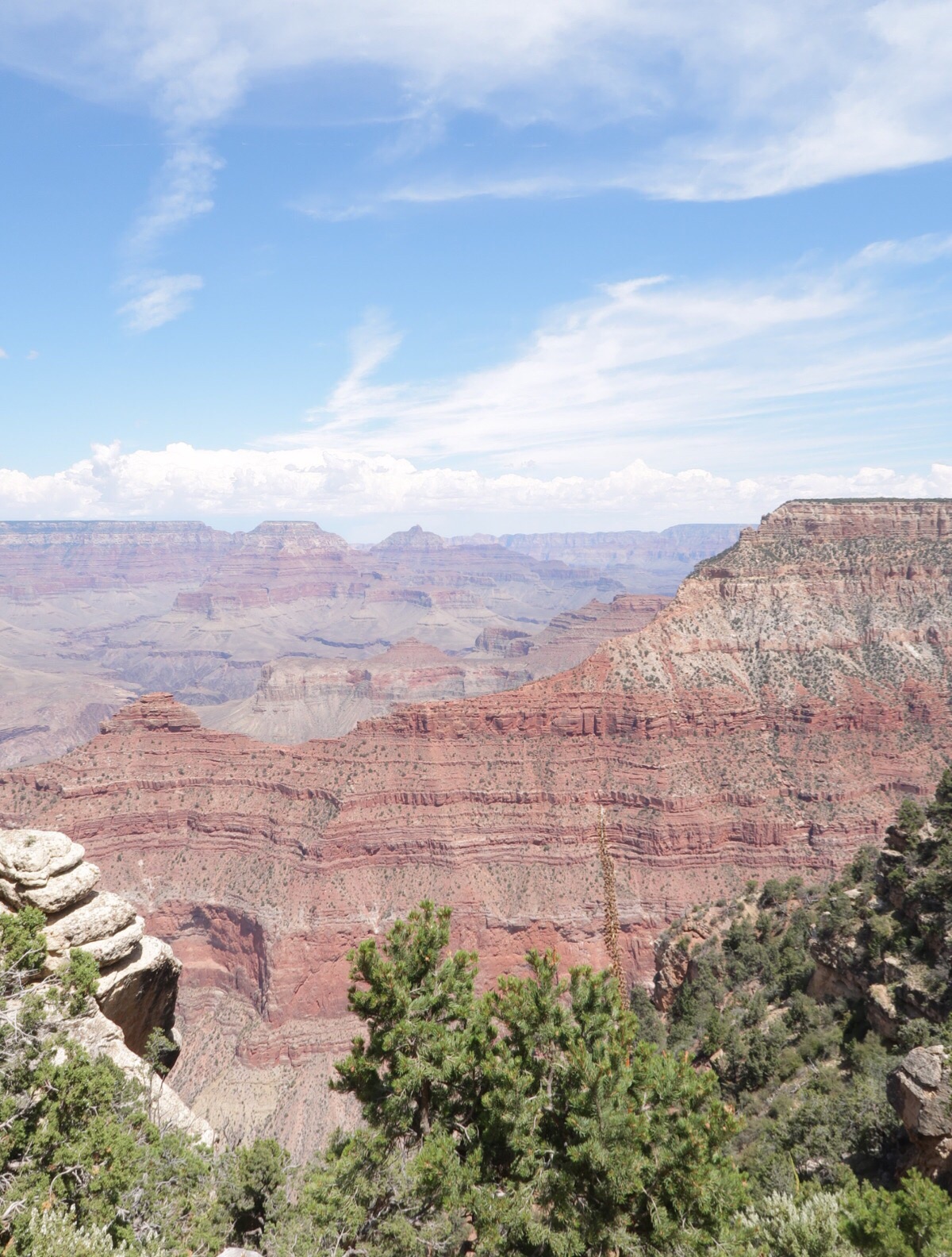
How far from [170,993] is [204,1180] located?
9.79m

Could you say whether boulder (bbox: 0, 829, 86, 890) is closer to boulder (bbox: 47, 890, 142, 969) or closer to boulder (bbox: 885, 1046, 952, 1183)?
boulder (bbox: 47, 890, 142, 969)

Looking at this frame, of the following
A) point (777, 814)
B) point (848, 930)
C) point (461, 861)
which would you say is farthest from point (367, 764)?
point (848, 930)

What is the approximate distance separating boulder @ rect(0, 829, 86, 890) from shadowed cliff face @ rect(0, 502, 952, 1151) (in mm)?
53701

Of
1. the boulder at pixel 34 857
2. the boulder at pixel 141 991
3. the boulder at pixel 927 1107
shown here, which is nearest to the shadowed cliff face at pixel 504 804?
the boulder at pixel 141 991

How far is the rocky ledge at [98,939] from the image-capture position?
72.6 feet

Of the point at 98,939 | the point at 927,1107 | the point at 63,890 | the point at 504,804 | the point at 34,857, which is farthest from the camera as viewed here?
the point at 504,804

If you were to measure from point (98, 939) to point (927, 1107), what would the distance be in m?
26.3

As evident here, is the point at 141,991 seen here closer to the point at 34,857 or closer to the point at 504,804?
the point at 34,857

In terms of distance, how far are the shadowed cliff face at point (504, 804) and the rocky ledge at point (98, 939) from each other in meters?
48.0

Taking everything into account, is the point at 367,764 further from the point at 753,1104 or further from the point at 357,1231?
the point at 357,1231

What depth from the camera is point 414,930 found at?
22.0 metres

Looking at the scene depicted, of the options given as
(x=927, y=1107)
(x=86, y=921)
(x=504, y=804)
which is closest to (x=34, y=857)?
(x=86, y=921)

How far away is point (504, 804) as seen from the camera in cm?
8725

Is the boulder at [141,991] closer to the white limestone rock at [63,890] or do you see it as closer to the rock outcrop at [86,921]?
the rock outcrop at [86,921]
